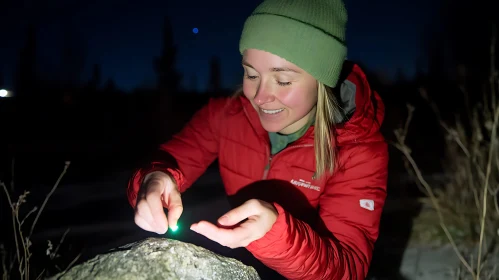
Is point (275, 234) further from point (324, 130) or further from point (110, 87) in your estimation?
point (110, 87)

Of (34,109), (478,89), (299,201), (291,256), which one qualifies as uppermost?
(291,256)

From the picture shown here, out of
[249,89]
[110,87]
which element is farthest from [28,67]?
[249,89]

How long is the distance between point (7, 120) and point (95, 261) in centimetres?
1402

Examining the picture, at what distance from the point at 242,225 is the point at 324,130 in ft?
3.14

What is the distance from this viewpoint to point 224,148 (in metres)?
2.76

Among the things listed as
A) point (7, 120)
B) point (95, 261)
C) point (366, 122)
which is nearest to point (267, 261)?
point (95, 261)

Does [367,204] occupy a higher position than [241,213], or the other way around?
[241,213]

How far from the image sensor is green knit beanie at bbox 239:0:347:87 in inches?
81.2

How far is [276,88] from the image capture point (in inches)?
81.7

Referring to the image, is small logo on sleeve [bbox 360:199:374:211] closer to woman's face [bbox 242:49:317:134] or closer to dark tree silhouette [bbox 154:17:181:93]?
woman's face [bbox 242:49:317:134]

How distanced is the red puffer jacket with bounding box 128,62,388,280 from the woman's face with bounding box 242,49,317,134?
25cm

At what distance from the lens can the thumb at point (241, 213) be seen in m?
1.38

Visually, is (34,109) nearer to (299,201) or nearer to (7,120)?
(7,120)

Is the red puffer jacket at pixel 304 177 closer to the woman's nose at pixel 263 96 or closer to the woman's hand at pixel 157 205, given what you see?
the woman's hand at pixel 157 205
